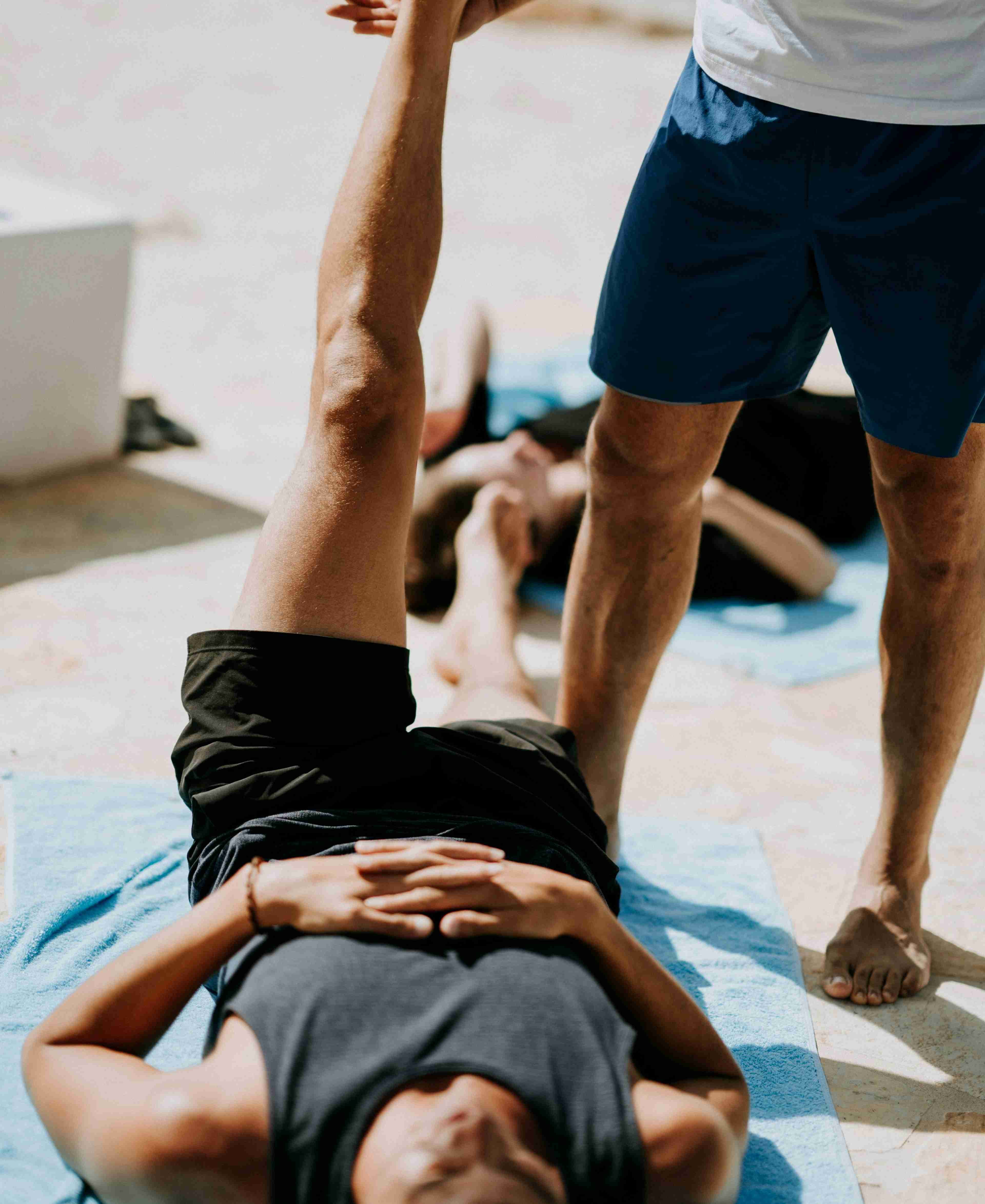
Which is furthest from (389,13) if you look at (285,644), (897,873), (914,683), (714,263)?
(897,873)

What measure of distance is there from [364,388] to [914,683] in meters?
0.96

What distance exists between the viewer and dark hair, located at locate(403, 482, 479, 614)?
129 inches

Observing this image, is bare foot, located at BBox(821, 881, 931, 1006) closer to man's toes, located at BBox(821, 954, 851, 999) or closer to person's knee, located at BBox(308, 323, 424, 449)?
man's toes, located at BBox(821, 954, 851, 999)

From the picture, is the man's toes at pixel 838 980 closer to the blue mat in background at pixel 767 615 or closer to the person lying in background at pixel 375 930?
the person lying in background at pixel 375 930

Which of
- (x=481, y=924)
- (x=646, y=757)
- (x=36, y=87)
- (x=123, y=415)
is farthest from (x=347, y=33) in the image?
(x=481, y=924)

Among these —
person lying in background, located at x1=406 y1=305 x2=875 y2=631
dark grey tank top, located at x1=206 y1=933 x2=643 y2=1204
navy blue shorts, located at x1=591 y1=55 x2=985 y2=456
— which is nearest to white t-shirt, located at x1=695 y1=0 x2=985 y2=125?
navy blue shorts, located at x1=591 y1=55 x2=985 y2=456

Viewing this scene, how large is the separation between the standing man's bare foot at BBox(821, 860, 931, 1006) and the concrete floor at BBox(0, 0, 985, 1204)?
0.12ft

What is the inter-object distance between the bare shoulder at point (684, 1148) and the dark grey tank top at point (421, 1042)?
3 cm

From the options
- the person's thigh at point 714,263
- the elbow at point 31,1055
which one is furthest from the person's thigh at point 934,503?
the elbow at point 31,1055

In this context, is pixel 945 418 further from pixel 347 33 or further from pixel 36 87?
pixel 347 33

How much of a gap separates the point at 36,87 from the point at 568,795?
1138 cm

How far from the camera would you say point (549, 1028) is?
1286mm

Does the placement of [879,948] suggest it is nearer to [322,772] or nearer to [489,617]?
[322,772]

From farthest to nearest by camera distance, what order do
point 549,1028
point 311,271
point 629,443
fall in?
point 311,271 < point 629,443 < point 549,1028
